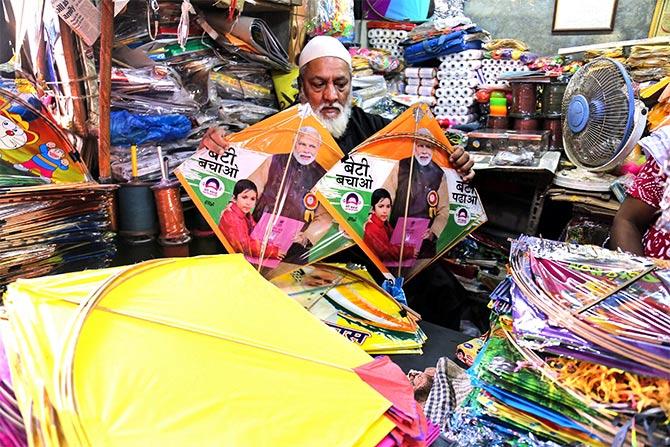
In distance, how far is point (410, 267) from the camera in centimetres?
173

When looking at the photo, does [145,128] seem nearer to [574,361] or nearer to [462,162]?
[462,162]

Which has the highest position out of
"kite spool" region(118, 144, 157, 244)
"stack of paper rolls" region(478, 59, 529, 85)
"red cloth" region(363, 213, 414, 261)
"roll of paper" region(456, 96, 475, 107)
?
"stack of paper rolls" region(478, 59, 529, 85)

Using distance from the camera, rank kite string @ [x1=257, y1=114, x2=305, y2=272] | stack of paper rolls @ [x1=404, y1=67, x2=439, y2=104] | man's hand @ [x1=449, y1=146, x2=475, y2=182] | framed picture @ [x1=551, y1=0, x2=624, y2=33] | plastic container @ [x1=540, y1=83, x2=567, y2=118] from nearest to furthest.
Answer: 1. kite string @ [x1=257, y1=114, x2=305, y2=272]
2. man's hand @ [x1=449, y1=146, x2=475, y2=182]
3. plastic container @ [x1=540, y1=83, x2=567, y2=118]
4. stack of paper rolls @ [x1=404, y1=67, x2=439, y2=104]
5. framed picture @ [x1=551, y1=0, x2=624, y2=33]

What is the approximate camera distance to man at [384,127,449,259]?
160cm

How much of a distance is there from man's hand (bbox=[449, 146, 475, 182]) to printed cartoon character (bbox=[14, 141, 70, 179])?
4.23ft

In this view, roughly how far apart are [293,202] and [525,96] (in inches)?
90.0

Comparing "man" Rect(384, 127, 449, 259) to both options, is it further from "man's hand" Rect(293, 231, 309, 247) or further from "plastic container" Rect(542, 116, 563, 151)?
"plastic container" Rect(542, 116, 563, 151)

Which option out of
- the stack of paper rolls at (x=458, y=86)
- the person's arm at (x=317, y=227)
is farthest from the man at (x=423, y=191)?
the stack of paper rolls at (x=458, y=86)

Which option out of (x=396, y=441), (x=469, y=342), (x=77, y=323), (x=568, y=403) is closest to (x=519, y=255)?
(x=568, y=403)

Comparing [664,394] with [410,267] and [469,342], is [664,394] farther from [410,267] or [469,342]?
[410,267]

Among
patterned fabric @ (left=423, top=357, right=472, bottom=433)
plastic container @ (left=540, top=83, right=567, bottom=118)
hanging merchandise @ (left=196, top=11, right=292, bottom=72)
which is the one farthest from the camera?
plastic container @ (left=540, top=83, right=567, bottom=118)

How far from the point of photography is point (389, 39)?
3791 mm

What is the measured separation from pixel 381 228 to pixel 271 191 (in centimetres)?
39

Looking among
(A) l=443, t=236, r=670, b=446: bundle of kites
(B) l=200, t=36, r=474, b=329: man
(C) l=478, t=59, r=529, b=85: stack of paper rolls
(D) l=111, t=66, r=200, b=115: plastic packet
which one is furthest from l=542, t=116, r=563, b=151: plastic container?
(A) l=443, t=236, r=670, b=446: bundle of kites
